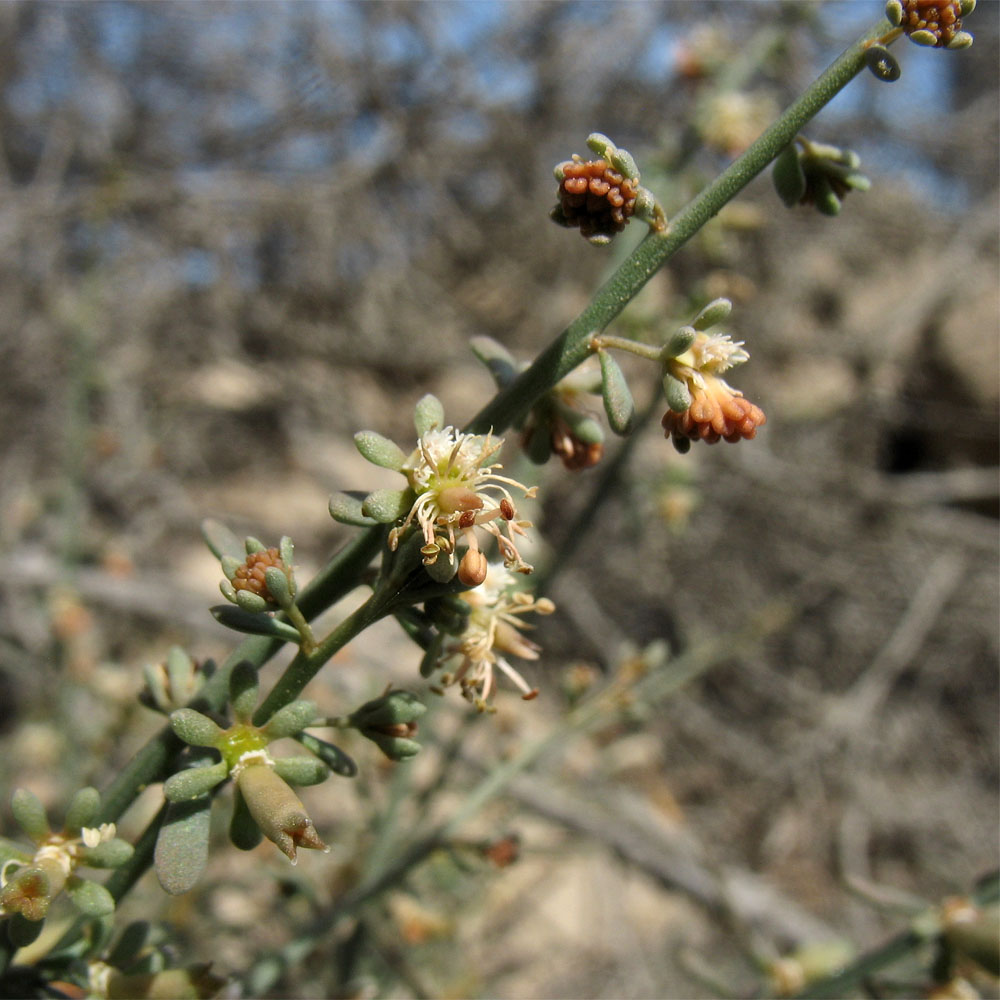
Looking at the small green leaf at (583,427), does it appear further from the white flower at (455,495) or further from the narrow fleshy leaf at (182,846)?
the narrow fleshy leaf at (182,846)

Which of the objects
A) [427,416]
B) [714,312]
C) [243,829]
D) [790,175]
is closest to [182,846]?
[243,829]

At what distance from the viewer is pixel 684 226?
96 cm

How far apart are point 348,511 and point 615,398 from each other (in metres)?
0.32

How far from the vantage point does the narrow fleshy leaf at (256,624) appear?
946 millimetres

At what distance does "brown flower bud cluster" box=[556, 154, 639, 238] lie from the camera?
3.09ft

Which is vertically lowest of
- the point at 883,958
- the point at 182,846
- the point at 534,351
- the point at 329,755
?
the point at 883,958

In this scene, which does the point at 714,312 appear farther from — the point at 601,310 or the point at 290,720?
the point at 290,720

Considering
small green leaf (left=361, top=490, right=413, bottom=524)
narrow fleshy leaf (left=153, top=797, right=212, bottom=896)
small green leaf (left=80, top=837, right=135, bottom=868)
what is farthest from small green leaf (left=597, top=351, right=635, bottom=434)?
small green leaf (left=80, top=837, right=135, bottom=868)

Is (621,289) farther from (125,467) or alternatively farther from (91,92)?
(91,92)

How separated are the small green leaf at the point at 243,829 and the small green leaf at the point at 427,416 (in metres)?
0.44

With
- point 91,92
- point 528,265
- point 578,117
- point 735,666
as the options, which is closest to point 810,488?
point 735,666

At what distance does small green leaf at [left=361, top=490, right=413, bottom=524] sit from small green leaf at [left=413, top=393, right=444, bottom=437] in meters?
0.08

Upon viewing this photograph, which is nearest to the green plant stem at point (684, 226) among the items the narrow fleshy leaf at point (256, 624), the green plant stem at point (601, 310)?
the green plant stem at point (601, 310)

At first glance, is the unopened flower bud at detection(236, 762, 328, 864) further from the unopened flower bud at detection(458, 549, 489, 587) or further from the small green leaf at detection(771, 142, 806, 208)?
the small green leaf at detection(771, 142, 806, 208)
